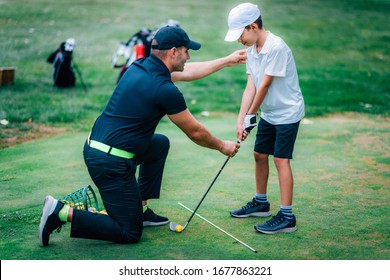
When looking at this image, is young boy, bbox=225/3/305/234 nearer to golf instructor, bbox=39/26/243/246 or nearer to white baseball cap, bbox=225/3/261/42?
white baseball cap, bbox=225/3/261/42

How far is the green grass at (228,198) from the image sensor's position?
4473mm

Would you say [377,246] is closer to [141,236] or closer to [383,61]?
[141,236]

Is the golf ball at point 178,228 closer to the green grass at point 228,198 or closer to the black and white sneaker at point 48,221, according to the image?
the green grass at point 228,198

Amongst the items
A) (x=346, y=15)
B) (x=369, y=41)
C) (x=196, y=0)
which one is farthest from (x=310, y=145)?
(x=196, y=0)

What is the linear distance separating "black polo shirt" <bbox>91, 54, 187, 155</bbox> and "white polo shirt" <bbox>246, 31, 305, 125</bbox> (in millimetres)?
750

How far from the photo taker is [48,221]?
447 cm

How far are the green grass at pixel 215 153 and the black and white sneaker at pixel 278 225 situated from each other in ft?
0.22

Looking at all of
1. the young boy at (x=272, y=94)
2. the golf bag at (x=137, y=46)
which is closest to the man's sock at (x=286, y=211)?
the young boy at (x=272, y=94)

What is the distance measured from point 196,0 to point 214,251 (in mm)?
22885

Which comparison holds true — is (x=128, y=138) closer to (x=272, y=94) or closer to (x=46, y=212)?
(x=46, y=212)

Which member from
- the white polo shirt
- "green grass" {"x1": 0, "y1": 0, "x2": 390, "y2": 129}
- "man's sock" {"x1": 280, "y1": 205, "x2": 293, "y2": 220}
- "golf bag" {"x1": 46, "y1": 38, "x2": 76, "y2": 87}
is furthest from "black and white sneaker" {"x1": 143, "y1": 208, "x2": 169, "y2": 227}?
"golf bag" {"x1": 46, "y1": 38, "x2": 76, "y2": 87}

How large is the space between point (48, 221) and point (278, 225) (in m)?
1.71

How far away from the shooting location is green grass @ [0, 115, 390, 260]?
4.47 m

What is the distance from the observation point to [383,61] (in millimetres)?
15328
